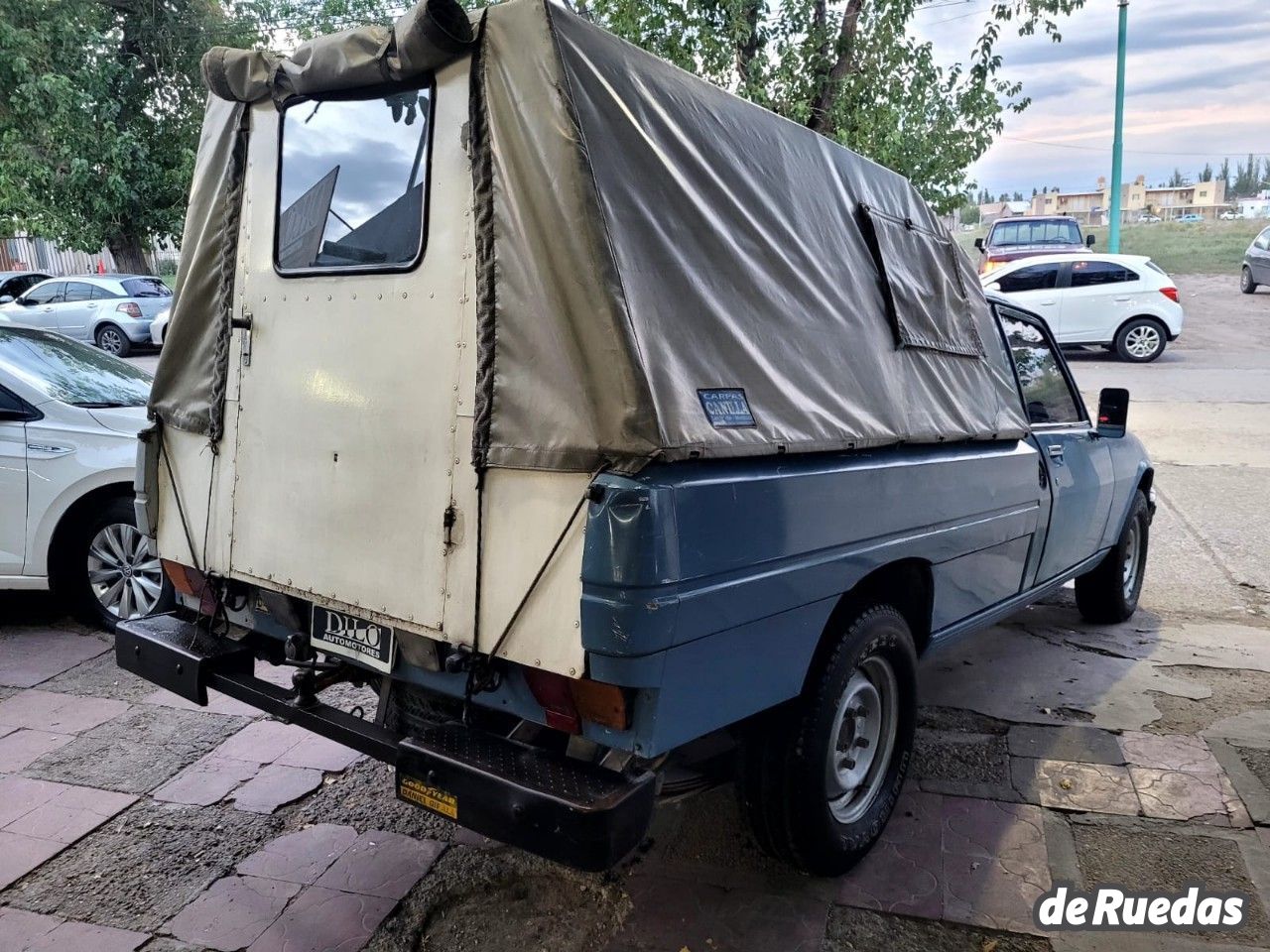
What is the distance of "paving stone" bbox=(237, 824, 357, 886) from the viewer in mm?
3244

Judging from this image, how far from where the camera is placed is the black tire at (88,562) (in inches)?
208

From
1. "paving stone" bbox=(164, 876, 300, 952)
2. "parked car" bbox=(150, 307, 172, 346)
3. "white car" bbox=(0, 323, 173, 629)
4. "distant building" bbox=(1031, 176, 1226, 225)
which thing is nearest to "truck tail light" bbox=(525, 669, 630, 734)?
"paving stone" bbox=(164, 876, 300, 952)

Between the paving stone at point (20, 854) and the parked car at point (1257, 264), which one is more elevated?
the parked car at point (1257, 264)

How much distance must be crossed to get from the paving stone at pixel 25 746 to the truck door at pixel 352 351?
161 centimetres

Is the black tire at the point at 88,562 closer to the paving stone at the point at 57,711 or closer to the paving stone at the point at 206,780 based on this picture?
the paving stone at the point at 57,711

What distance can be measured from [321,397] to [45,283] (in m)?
20.0

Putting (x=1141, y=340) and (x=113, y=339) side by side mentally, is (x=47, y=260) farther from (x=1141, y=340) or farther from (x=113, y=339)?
(x=1141, y=340)

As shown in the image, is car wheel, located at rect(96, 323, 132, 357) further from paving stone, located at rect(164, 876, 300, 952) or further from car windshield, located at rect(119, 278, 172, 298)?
paving stone, located at rect(164, 876, 300, 952)

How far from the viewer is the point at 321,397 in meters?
3.02

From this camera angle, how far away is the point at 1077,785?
387 cm

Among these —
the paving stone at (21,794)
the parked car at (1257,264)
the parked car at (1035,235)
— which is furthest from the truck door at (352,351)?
the parked car at (1257,264)

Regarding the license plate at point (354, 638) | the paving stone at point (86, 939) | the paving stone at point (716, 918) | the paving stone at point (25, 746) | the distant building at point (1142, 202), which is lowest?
the paving stone at point (86, 939)

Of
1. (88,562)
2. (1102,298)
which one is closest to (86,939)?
(88,562)

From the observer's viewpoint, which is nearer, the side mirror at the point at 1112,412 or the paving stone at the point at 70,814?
the paving stone at the point at 70,814
